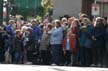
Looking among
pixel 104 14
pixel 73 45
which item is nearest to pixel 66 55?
pixel 73 45

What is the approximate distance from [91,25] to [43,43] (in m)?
2.43

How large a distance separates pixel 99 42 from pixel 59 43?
5.99 ft

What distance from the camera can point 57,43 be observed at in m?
24.7

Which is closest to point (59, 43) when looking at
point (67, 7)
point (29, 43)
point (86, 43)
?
point (86, 43)

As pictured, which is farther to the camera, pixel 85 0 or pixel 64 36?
pixel 85 0

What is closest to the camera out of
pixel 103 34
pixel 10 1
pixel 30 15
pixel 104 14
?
pixel 103 34

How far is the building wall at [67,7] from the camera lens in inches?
1404

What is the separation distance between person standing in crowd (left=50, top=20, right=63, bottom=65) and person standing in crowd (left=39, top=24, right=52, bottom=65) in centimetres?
30

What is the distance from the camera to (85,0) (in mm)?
35688

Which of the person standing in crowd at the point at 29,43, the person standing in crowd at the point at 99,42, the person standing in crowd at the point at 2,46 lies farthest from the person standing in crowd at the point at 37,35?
the person standing in crowd at the point at 99,42

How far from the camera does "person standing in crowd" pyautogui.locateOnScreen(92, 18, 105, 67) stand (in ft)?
78.5

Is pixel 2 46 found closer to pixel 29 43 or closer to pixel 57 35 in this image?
pixel 29 43

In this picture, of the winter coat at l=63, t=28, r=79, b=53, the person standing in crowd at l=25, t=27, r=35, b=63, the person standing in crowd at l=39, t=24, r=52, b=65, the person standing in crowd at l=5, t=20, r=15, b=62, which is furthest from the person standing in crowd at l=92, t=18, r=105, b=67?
the person standing in crowd at l=5, t=20, r=15, b=62

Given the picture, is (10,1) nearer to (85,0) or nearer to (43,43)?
(85,0)
